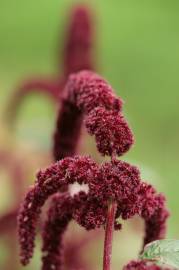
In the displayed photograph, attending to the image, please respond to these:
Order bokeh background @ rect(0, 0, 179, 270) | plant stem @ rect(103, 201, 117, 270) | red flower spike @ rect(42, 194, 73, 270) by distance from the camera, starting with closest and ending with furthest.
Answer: plant stem @ rect(103, 201, 117, 270) < red flower spike @ rect(42, 194, 73, 270) < bokeh background @ rect(0, 0, 179, 270)

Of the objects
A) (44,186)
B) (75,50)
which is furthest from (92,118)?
(75,50)

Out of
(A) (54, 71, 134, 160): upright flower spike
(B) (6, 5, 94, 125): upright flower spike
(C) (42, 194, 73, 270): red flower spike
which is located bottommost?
(C) (42, 194, 73, 270): red flower spike

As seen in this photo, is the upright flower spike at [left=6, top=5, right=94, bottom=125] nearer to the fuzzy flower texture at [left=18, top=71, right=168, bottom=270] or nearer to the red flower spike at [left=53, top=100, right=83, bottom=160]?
the red flower spike at [left=53, top=100, right=83, bottom=160]

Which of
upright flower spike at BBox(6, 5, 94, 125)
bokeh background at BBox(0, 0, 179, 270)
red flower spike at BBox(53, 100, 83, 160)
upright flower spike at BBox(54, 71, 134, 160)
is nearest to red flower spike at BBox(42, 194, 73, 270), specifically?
upright flower spike at BBox(54, 71, 134, 160)

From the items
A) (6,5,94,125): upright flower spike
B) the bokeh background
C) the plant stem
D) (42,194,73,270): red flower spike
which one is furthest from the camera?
the bokeh background

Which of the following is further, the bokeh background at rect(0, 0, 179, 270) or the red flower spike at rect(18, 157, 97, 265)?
the bokeh background at rect(0, 0, 179, 270)

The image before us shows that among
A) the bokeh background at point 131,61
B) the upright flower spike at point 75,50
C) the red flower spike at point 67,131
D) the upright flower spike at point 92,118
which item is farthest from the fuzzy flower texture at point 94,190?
the bokeh background at point 131,61
